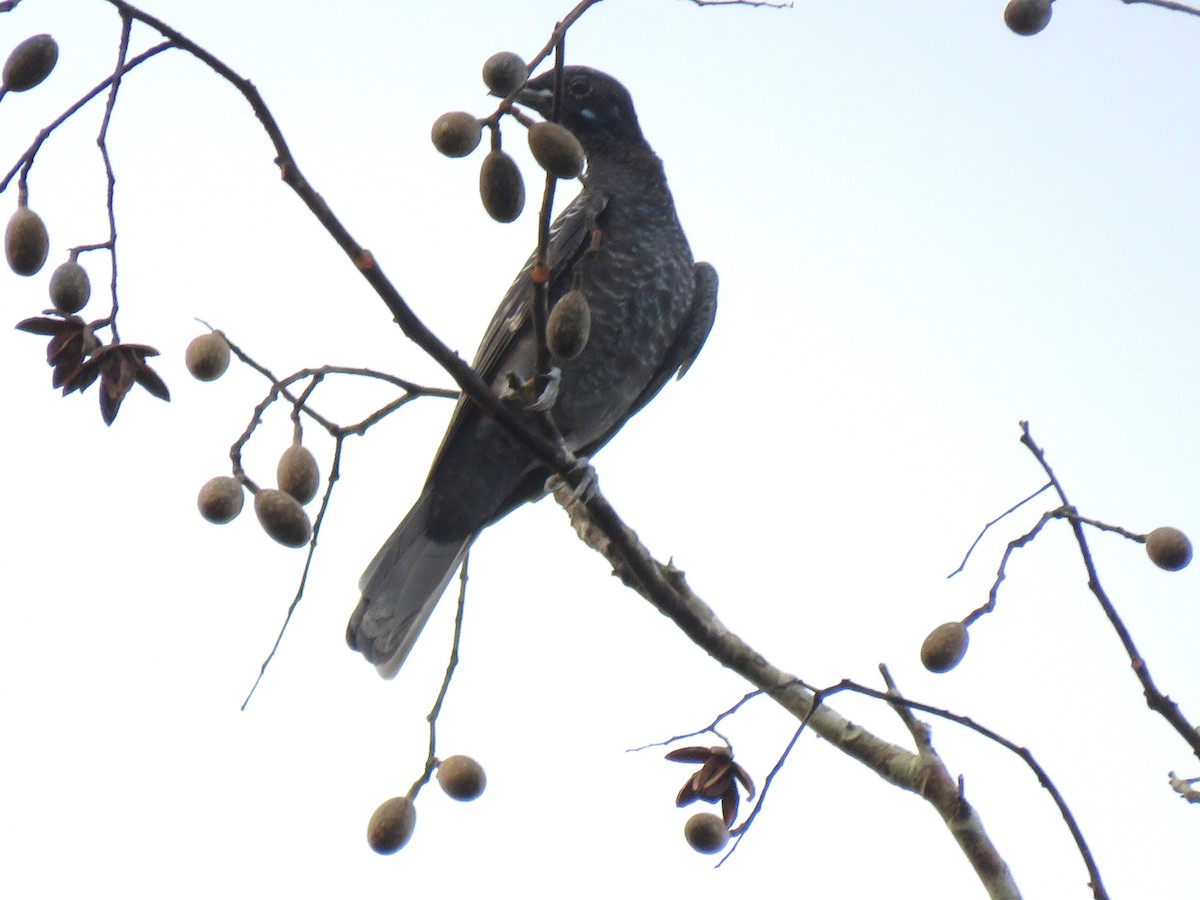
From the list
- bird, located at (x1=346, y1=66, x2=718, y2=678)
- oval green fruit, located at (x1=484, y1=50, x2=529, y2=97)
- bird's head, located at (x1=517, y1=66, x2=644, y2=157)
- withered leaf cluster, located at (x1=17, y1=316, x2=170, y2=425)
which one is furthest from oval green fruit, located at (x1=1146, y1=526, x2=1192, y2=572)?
bird's head, located at (x1=517, y1=66, x2=644, y2=157)

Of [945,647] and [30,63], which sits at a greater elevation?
[30,63]

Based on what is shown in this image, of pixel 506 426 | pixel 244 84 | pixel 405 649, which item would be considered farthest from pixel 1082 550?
pixel 405 649

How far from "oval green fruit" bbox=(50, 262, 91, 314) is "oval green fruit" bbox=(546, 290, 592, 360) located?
27.7 inches

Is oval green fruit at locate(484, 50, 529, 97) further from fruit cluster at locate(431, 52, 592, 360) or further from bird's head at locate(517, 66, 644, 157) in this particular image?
bird's head at locate(517, 66, 644, 157)

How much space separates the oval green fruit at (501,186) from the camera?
1.81 m

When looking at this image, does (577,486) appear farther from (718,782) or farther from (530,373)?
(530,373)

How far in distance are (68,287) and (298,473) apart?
1.45 feet

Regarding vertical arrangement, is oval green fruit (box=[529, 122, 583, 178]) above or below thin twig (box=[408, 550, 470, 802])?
above

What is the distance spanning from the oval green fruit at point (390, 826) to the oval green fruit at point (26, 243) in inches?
40.3

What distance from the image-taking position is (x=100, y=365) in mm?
1893

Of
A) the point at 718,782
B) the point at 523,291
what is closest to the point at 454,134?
the point at 718,782

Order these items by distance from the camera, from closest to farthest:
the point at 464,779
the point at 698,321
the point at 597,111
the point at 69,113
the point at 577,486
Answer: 1. the point at 69,113
2. the point at 464,779
3. the point at 577,486
4. the point at 698,321
5. the point at 597,111

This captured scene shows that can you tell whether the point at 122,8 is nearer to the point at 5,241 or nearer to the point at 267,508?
the point at 5,241

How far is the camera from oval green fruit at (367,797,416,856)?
2133mm
